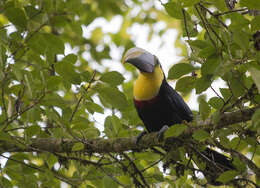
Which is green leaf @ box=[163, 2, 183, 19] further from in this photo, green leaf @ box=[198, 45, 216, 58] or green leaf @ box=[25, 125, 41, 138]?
green leaf @ box=[25, 125, 41, 138]

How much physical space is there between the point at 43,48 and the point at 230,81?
191 cm

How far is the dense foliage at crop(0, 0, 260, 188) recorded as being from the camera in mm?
2301

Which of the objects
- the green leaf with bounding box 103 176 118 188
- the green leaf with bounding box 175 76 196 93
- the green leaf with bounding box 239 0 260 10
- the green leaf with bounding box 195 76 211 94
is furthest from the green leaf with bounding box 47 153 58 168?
the green leaf with bounding box 239 0 260 10

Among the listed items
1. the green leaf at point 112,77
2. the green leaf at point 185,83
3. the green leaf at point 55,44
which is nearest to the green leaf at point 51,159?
the green leaf at point 55,44

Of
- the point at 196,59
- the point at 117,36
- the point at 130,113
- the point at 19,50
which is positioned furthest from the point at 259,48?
the point at 117,36

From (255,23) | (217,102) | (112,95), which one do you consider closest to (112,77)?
(112,95)

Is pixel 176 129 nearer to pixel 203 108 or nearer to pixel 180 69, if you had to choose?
pixel 203 108

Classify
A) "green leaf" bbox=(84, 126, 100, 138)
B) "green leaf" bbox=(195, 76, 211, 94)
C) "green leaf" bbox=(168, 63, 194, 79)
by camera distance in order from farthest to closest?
1. "green leaf" bbox=(84, 126, 100, 138)
2. "green leaf" bbox=(168, 63, 194, 79)
3. "green leaf" bbox=(195, 76, 211, 94)

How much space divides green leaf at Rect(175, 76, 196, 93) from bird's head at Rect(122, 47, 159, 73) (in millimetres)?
894

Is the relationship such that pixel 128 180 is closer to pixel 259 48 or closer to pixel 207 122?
pixel 207 122

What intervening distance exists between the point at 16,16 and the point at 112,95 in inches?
44.5

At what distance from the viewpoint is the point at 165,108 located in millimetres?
3861

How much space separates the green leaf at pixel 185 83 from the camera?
9.04 ft

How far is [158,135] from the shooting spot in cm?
318
